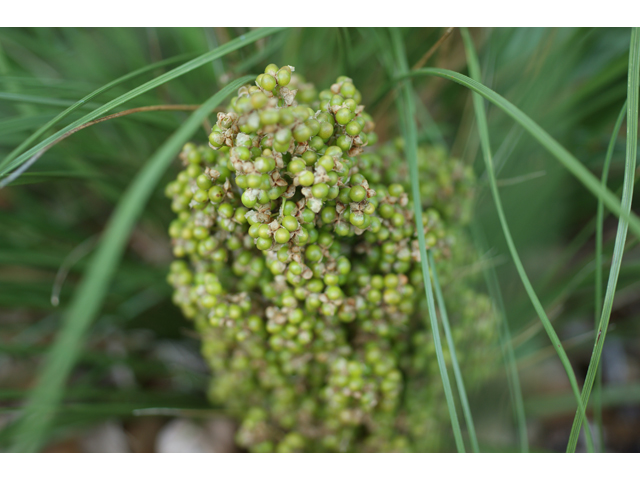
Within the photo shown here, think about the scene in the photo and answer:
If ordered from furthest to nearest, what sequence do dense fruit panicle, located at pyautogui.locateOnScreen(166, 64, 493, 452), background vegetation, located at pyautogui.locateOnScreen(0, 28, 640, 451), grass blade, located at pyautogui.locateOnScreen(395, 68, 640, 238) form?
background vegetation, located at pyautogui.locateOnScreen(0, 28, 640, 451) < dense fruit panicle, located at pyautogui.locateOnScreen(166, 64, 493, 452) < grass blade, located at pyautogui.locateOnScreen(395, 68, 640, 238)

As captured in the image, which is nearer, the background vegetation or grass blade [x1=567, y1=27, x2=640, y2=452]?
grass blade [x1=567, y1=27, x2=640, y2=452]

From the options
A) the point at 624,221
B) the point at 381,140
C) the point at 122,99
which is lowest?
the point at 624,221

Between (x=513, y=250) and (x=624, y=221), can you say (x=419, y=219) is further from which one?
(x=624, y=221)

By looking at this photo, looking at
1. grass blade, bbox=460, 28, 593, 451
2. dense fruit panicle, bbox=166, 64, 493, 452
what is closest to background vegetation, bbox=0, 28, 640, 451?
grass blade, bbox=460, 28, 593, 451

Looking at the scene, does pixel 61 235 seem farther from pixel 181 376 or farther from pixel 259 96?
pixel 259 96

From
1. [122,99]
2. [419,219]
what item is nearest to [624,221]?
[419,219]

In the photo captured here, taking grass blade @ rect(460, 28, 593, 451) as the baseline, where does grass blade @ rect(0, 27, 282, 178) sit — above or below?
above

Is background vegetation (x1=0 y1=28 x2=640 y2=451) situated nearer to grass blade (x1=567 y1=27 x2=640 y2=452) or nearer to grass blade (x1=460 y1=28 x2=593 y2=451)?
grass blade (x1=460 y1=28 x2=593 y2=451)
